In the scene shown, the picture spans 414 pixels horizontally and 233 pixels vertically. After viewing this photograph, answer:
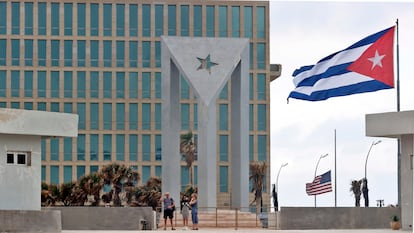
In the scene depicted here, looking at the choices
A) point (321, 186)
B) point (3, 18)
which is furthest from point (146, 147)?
point (321, 186)

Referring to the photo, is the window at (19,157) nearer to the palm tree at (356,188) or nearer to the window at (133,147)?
the window at (133,147)

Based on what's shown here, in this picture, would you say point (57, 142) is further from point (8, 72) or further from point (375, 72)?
point (375, 72)

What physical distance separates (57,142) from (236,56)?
52154 millimetres

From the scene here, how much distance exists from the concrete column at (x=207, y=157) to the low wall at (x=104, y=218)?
255 inches

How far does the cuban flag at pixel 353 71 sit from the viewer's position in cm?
3491

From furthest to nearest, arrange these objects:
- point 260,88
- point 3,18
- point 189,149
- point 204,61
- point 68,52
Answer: point 260,88
point 68,52
point 3,18
point 189,149
point 204,61

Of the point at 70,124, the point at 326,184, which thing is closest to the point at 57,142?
the point at 326,184

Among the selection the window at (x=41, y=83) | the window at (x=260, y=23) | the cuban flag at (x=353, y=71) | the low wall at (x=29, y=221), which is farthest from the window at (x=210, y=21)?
the low wall at (x=29, y=221)

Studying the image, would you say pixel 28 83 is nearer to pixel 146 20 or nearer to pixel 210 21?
pixel 146 20

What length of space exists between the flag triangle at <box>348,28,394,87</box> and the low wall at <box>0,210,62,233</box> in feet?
35.7

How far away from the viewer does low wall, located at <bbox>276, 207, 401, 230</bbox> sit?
4316 cm

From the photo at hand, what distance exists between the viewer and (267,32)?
337 ft

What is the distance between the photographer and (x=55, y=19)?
101375 mm

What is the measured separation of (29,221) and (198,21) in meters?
69.0
